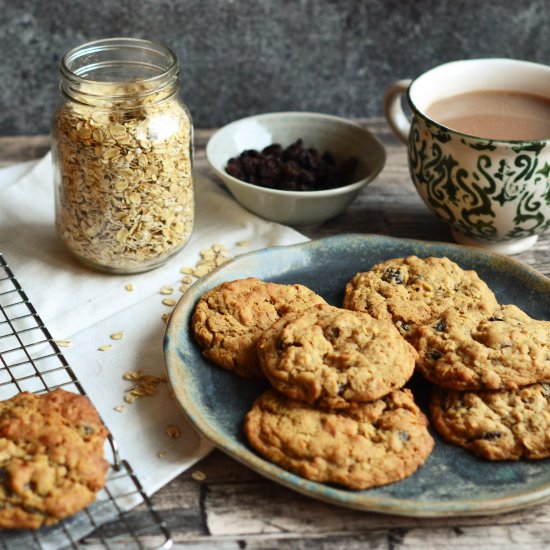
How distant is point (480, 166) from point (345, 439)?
0.76m

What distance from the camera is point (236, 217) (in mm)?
1986

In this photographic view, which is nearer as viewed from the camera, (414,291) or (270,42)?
(414,291)

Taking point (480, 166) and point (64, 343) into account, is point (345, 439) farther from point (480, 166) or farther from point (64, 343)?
point (480, 166)

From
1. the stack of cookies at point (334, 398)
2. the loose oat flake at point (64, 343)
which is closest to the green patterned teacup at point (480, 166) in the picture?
the stack of cookies at point (334, 398)

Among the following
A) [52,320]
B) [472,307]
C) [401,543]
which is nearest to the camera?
[401,543]

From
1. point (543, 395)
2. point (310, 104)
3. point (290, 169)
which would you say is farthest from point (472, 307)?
point (310, 104)

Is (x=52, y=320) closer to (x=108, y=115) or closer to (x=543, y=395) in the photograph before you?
(x=108, y=115)

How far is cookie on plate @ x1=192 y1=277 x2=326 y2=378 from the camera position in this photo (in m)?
1.44

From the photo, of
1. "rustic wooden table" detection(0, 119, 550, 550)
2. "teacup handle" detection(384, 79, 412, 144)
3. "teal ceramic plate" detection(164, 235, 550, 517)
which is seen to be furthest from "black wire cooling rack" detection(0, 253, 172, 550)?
"teacup handle" detection(384, 79, 412, 144)

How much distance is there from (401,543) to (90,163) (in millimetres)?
953

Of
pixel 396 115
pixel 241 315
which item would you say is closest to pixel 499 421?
pixel 241 315

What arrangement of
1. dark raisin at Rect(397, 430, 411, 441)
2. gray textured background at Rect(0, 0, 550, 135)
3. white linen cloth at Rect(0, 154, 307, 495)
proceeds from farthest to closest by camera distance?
gray textured background at Rect(0, 0, 550, 135) < white linen cloth at Rect(0, 154, 307, 495) < dark raisin at Rect(397, 430, 411, 441)

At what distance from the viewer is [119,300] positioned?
1712 mm

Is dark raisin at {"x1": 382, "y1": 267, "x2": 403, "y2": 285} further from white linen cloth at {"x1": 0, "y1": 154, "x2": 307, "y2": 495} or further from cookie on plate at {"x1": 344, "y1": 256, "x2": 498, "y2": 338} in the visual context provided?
white linen cloth at {"x1": 0, "y1": 154, "x2": 307, "y2": 495}
